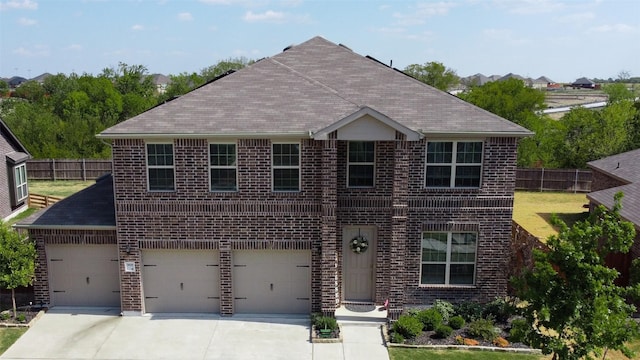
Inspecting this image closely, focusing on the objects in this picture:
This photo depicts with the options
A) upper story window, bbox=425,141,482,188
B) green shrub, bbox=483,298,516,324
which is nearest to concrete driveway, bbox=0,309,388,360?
green shrub, bbox=483,298,516,324

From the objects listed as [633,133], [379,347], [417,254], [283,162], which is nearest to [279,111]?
[283,162]

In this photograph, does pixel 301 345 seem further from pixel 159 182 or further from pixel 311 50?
pixel 311 50

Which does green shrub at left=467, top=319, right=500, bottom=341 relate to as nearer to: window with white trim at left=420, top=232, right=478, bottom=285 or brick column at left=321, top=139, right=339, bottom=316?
window with white trim at left=420, top=232, right=478, bottom=285

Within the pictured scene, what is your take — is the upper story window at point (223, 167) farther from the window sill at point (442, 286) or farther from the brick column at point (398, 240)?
the window sill at point (442, 286)

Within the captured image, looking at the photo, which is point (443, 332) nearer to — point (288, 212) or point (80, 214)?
point (288, 212)

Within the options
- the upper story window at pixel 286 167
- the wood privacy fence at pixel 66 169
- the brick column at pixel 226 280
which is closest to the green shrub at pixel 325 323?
the brick column at pixel 226 280

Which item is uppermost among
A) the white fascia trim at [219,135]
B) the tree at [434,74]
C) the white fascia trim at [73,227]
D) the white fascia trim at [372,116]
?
the tree at [434,74]
